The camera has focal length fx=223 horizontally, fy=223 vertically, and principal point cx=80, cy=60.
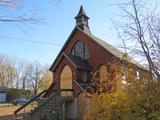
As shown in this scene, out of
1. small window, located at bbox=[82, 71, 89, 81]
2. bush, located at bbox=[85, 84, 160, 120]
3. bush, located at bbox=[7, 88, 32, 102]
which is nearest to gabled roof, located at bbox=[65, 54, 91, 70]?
small window, located at bbox=[82, 71, 89, 81]

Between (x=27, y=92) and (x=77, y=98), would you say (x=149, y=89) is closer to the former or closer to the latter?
(x=77, y=98)

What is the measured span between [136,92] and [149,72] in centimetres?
113

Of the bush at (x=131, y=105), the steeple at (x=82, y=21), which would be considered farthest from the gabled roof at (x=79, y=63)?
the bush at (x=131, y=105)

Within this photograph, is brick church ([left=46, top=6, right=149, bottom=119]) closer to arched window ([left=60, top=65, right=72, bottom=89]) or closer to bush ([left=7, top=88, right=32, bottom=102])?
arched window ([left=60, top=65, right=72, bottom=89])

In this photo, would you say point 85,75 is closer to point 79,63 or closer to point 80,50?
point 79,63

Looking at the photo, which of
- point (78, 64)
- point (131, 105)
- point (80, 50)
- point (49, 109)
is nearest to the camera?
point (131, 105)

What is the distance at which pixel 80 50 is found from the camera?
28.5 meters

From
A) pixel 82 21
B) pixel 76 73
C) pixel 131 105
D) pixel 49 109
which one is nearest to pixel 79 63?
pixel 76 73

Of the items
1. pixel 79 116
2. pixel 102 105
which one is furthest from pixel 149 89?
pixel 79 116

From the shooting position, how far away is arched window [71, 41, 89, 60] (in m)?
27.8

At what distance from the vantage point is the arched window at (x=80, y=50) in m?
27.8

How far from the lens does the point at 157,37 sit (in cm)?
903

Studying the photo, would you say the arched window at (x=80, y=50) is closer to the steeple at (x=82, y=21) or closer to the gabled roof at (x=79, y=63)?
the gabled roof at (x=79, y=63)

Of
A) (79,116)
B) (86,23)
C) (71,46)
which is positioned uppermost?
(86,23)
